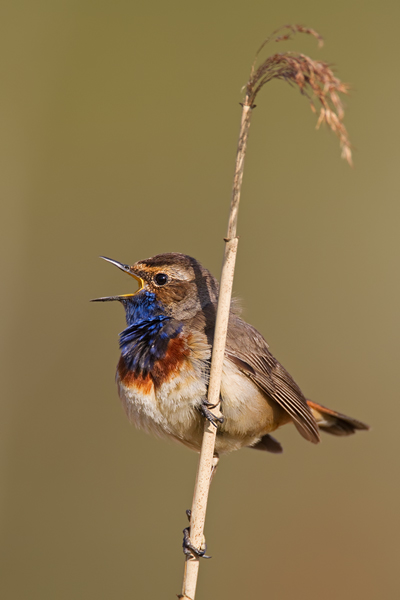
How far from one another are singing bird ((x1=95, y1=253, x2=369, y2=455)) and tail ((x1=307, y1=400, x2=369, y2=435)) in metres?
0.52

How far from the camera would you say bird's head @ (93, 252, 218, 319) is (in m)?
3.70

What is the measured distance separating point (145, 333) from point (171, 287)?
1.13ft

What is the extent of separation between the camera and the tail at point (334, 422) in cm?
450

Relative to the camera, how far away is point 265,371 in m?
3.70

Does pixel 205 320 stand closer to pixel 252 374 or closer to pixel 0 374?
pixel 252 374

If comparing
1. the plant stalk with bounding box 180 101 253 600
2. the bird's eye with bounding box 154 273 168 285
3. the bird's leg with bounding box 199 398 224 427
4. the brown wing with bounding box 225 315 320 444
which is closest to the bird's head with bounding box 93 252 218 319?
the bird's eye with bounding box 154 273 168 285

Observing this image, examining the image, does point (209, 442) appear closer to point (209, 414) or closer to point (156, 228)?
point (209, 414)

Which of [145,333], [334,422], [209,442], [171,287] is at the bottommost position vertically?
[209,442]

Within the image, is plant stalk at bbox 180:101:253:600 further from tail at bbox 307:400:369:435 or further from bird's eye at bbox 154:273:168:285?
tail at bbox 307:400:369:435

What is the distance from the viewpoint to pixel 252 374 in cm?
354

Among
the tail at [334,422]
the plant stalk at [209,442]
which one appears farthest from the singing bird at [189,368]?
the tail at [334,422]

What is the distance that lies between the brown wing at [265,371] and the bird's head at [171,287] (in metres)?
0.27

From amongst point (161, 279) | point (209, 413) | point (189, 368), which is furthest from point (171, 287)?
point (209, 413)

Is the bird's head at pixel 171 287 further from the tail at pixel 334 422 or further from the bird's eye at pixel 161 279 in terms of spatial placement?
the tail at pixel 334 422
